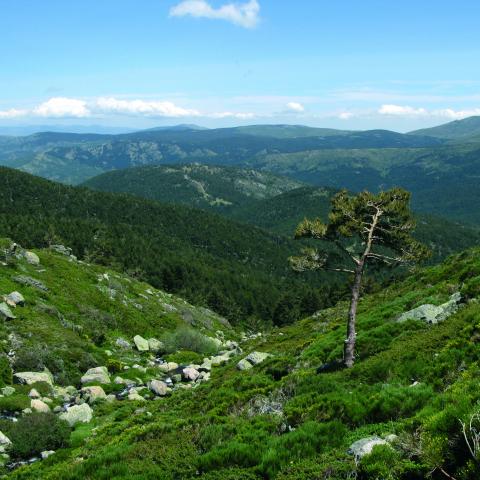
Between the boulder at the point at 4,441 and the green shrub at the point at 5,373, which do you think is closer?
the boulder at the point at 4,441

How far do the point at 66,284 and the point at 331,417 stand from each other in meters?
50.1

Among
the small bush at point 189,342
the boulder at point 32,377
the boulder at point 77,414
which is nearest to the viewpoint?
the boulder at point 77,414

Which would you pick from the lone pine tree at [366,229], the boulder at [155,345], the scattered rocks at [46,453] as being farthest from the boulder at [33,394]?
the boulder at [155,345]

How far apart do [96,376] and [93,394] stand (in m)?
4.69

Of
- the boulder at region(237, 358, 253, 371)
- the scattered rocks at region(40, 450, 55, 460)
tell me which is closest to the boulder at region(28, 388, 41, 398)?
the scattered rocks at region(40, 450, 55, 460)

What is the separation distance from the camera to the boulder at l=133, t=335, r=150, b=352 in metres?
51.4

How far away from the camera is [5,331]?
35.9m

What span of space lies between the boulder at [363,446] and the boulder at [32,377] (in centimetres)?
2523

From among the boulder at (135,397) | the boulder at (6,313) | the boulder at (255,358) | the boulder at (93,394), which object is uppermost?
the boulder at (6,313)

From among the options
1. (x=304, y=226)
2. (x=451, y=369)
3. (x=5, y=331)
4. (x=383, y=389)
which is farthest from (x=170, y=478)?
(x=5, y=331)

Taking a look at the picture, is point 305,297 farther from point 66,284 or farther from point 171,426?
point 171,426

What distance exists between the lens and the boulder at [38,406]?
85.9 ft

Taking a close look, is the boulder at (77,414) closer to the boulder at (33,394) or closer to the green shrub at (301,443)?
the boulder at (33,394)

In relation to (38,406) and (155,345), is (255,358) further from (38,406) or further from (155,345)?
(155,345)
